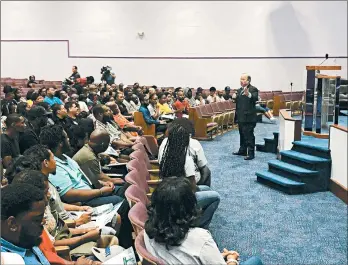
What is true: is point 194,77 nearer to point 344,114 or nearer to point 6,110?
point 344,114

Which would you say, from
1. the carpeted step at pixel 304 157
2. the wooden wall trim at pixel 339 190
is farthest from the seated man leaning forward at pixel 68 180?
the carpeted step at pixel 304 157

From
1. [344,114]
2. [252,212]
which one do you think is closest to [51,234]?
[252,212]

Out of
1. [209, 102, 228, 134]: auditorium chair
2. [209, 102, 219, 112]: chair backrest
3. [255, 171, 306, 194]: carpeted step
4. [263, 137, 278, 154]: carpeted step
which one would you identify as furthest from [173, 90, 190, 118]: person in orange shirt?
[255, 171, 306, 194]: carpeted step

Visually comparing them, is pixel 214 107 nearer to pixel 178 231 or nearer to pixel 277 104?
pixel 277 104

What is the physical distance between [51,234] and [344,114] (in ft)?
26.6

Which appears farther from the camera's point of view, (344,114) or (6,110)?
(344,114)

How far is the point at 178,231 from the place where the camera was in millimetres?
1980

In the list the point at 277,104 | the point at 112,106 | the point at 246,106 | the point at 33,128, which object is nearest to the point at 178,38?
the point at 277,104

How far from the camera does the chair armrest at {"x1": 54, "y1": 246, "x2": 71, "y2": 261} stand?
2.40 m

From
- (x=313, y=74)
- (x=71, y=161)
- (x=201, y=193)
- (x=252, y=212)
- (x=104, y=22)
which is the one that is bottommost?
(x=252, y=212)

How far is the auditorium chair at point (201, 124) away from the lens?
9.49m

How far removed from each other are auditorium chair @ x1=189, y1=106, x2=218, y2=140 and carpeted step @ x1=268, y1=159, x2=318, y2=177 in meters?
3.33

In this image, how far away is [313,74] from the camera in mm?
6816

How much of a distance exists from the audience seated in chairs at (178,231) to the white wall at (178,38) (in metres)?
13.9
